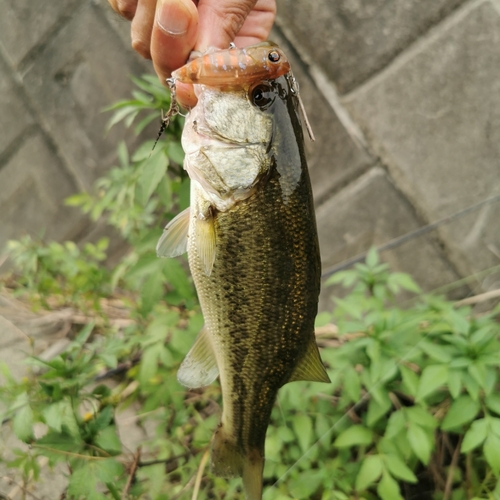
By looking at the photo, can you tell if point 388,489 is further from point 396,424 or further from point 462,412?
point 462,412

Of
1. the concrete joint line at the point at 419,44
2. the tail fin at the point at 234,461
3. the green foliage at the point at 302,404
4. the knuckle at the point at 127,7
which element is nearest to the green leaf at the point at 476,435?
the green foliage at the point at 302,404

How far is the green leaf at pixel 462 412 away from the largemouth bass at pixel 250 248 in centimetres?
45

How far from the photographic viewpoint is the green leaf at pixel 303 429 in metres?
1.30

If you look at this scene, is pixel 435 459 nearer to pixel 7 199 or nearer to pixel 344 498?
pixel 344 498

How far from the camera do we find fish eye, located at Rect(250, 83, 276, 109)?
821 millimetres

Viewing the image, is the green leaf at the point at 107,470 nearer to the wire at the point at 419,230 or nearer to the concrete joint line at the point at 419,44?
the wire at the point at 419,230

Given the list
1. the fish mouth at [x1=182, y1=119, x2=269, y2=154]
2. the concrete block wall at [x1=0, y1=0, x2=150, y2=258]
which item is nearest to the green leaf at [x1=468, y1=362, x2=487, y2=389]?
→ the fish mouth at [x1=182, y1=119, x2=269, y2=154]

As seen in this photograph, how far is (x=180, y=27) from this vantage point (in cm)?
86

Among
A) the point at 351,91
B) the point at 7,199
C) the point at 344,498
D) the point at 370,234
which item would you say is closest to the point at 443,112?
the point at 351,91

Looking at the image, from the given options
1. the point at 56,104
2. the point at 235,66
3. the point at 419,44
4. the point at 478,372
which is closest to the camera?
the point at 235,66

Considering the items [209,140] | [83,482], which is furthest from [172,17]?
[83,482]

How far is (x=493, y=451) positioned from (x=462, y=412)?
0.39 ft

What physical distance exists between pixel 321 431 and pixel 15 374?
5.28 ft

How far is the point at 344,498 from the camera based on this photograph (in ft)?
3.85
